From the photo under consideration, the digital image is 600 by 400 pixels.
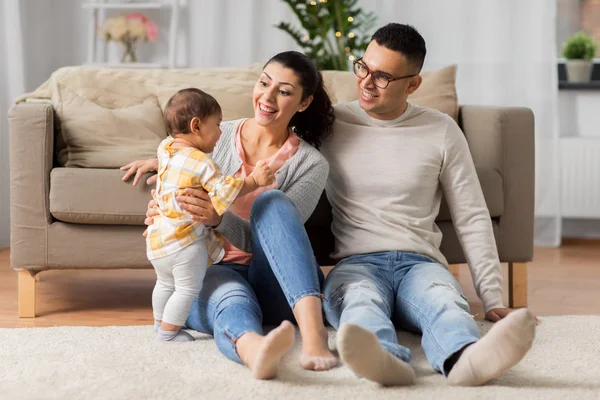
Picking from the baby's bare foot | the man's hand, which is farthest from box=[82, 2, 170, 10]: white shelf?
the baby's bare foot

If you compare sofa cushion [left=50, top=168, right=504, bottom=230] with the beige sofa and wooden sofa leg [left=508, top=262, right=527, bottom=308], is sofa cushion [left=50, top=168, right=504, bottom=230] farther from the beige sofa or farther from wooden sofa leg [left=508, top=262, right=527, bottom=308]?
wooden sofa leg [left=508, top=262, right=527, bottom=308]

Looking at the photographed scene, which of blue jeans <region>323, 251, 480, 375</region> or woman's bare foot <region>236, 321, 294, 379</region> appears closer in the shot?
woman's bare foot <region>236, 321, 294, 379</region>

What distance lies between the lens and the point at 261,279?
2.21 metres

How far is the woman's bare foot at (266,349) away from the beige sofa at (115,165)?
2.56ft

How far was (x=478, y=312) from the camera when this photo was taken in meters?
2.70

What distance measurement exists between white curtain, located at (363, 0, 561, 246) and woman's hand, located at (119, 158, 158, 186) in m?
2.15

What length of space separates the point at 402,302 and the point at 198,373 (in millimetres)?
525

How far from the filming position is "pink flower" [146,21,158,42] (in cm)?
446

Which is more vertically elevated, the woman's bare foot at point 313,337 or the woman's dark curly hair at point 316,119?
the woman's dark curly hair at point 316,119

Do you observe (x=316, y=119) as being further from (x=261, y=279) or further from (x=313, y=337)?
(x=313, y=337)

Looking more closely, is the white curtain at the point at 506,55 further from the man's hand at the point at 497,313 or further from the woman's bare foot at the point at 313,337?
the woman's bare foot at the point at 313,337

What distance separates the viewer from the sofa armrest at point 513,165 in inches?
108

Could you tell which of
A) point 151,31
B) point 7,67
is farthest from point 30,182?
point 151,31

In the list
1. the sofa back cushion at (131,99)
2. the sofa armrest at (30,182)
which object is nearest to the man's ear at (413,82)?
the sofa back cushion at (131,99)
